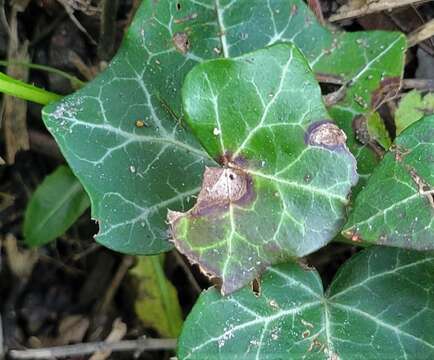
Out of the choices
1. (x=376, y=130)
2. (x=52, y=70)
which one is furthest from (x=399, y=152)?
(x=52, y=70)

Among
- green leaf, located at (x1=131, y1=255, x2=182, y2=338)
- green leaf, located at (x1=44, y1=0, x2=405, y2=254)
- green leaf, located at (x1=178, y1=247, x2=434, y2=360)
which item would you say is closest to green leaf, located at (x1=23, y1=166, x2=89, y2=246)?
green leaf, located at (x1=131, y1=255, x2=182, y2=338)

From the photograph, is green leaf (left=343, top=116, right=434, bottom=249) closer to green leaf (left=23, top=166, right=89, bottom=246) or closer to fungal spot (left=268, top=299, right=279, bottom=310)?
fungal spot (left=268, top=299, right=279, bottom=310)

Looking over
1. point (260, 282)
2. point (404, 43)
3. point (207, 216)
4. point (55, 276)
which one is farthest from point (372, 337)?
point (55, 276)

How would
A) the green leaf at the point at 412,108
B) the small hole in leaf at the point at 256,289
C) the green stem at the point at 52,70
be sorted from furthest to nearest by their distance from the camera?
1. the green stem at the point at 52,70
2. the green leaf at the point at 412,108
3. the small hole in leaf at the point at 256,289

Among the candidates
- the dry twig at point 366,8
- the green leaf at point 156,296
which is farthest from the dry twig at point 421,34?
the green leaf at point 156,296

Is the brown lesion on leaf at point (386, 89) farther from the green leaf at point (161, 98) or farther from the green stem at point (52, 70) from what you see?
the green stem at point (52, 70)
